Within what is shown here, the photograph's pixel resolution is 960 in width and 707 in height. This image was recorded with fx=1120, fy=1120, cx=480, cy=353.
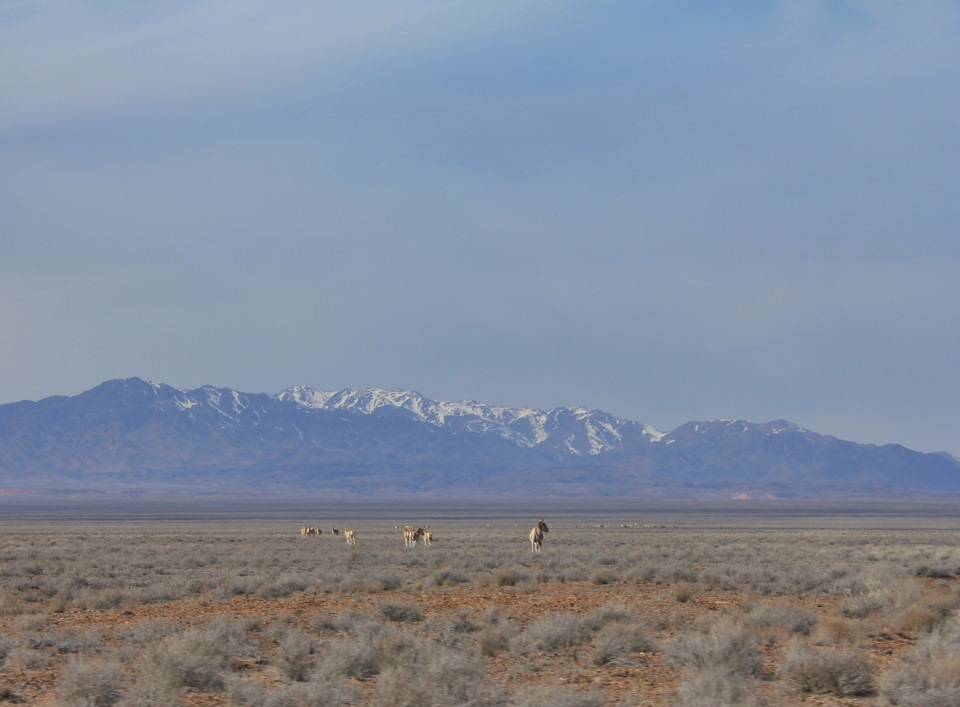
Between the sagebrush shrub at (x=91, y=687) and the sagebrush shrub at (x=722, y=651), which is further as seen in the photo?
the sagebrush shrub at (x=722, y=651)

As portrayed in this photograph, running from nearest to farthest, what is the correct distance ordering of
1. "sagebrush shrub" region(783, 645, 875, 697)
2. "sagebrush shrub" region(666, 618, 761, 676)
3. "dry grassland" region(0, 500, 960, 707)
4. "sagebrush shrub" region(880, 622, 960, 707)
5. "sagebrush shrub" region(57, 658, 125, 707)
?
"sagebrush shrub" region(880, 622, 960, 707) → "sagebrush shrub" region(57, 658, 125, 707) → "dry grassland" region(0, 500, 960, 707) → "sagebrush shrub" region(783, 645, 875, 697) → "sagebrush shrub" region(666, 618, 761, 676)

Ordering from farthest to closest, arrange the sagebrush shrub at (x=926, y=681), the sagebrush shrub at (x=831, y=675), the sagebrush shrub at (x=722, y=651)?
the sagebrush shrub at (x=722, y=651), the sagebrush shrub at (x=831, y=675), the sagebrush shrub at (x=926, y=681)

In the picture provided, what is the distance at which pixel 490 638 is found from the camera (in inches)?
615

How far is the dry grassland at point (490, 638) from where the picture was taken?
1191 centimetres

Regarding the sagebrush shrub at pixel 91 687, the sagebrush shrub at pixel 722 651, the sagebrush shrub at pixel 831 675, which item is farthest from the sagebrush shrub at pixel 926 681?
the sagebrush shrub at pixel 91 687

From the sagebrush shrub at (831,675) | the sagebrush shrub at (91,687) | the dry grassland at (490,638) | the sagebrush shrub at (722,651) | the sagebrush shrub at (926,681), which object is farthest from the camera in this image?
the sagebrush shrub at (722,651)

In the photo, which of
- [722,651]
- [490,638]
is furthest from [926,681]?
[490,638]

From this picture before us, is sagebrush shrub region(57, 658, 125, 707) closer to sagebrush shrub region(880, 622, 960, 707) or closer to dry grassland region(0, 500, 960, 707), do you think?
dry grassland region(0, 500, 960, 707)

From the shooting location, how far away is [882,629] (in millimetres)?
16672

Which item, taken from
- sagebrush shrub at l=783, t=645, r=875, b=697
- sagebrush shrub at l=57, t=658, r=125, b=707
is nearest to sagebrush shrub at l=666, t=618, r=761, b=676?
sagebrush shrub at l=783, t=645, r=875, b=697

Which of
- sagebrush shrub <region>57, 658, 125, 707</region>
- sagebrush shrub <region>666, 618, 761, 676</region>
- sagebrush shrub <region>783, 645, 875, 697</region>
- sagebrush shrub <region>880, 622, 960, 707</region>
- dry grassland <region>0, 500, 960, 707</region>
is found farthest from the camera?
sagebrush shrub <region>666, 618, 761, 676</region>

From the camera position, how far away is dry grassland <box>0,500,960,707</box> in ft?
39.1

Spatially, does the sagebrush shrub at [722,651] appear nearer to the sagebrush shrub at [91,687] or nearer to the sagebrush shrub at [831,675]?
the sagebrush shrub at [831,675]

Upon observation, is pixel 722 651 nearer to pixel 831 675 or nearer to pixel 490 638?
pixel 831 675
